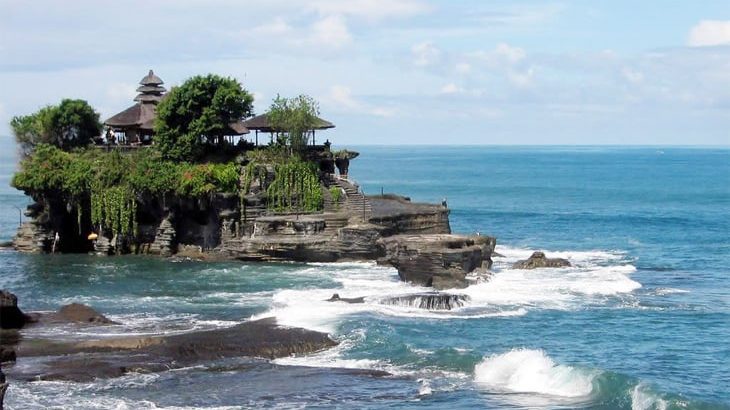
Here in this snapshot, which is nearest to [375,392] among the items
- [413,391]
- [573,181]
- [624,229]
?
[413,391]

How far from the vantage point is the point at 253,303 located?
6284 cm

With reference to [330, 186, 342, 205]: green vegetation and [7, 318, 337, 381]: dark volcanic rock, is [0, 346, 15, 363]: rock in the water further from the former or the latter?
[330, 186, 342, 205]: green vegetation

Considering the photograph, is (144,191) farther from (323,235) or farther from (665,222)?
(665,222)

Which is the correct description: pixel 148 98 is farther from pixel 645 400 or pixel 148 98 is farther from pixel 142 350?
pixel 645 400

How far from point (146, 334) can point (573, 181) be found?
151543 millimetres

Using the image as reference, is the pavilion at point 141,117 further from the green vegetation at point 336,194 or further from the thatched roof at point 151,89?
the green vegetation at point 336,194

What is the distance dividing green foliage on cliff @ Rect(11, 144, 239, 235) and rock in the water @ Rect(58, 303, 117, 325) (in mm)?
24346

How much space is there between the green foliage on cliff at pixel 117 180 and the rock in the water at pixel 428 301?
23786 millimetres

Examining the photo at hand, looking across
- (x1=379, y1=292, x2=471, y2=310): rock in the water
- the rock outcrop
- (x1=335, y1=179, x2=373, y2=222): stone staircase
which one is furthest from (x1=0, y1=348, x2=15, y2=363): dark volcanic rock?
(x1=335, y1=179, x2=373, y2=222): stone staircase

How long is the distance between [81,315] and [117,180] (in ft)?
93.1

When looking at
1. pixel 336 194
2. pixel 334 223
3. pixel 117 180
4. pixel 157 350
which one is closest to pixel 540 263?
pixel 334 223

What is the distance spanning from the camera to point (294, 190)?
273 feet

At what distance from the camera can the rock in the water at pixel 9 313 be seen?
2060 inches

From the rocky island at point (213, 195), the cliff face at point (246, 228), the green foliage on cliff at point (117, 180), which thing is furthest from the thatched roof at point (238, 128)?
the cliff face at point (246, 228)
